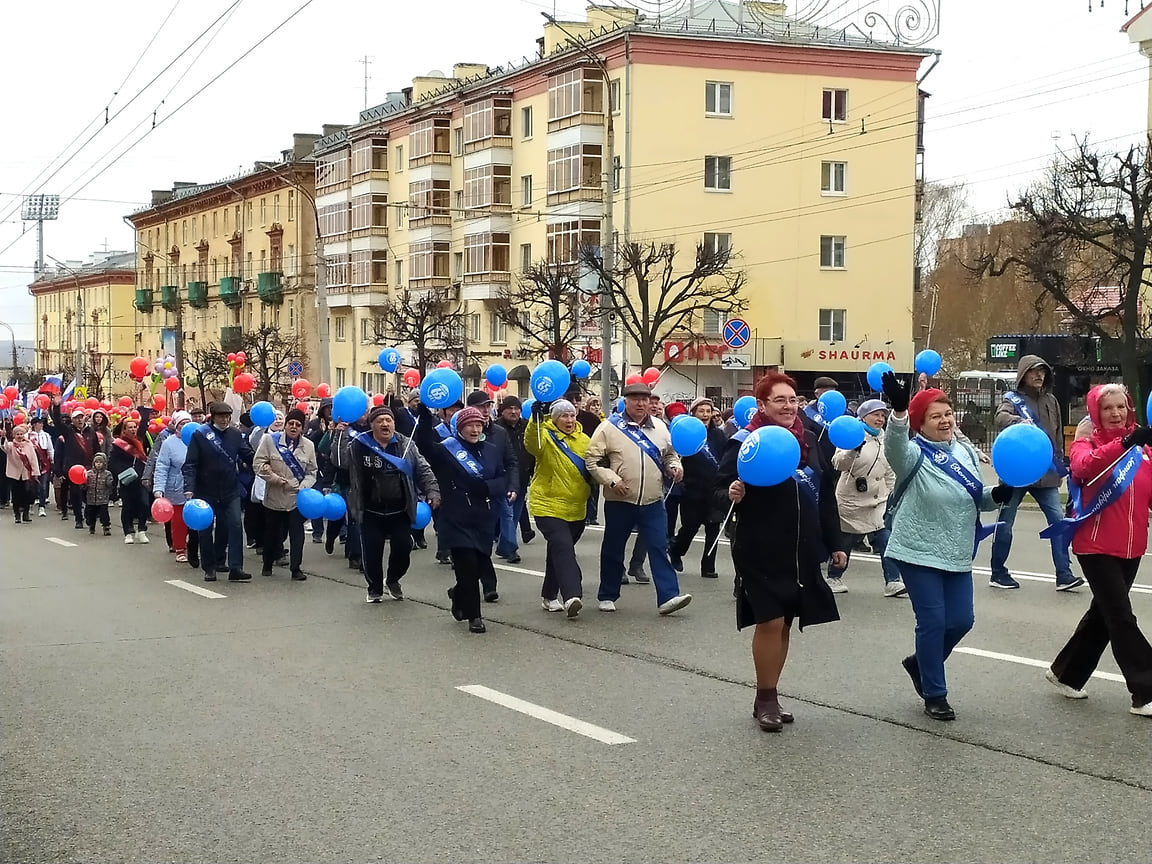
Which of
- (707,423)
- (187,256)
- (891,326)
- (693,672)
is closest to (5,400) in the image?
(707,423)

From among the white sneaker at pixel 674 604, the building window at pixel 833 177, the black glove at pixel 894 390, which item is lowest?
the white sneaker at pixel 674 604

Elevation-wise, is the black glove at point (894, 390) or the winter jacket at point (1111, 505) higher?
the black glove at point (894, 390)

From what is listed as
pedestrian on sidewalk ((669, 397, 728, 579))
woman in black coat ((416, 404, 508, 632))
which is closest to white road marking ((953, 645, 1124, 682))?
woman in black coat ((416, 404, 508, 632))

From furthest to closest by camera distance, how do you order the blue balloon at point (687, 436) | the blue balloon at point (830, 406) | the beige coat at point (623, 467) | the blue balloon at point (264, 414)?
the blue balloon at point (264, 414) < the blue balloon at point (830, 406) < the blue balloon at point (687, 436) < the beige coat at point (623, 467)

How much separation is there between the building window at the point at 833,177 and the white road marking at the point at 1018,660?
151ft

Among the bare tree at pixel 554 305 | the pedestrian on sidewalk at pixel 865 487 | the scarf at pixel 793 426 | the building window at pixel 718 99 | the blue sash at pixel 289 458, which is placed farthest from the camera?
the building window at pixel 718 99

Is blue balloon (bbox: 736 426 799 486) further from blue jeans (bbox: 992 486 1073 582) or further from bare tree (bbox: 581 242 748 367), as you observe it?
bare tree (bbox: 581 242 748 367)

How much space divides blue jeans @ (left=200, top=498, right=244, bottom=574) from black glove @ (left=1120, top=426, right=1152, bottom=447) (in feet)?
30.2

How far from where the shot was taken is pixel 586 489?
11477mm

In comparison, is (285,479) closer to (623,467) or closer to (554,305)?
(623,467)

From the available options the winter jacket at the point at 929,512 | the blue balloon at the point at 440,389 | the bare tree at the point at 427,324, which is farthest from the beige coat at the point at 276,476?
A: the bare tree at the point at 427,324

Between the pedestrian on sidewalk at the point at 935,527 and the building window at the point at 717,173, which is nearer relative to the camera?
the pedestrian on sidewalk at the point at 935,527

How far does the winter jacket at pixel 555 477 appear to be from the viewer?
37.1 feet

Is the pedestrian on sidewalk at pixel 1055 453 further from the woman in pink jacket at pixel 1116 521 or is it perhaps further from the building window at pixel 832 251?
the building window at pixel 832 251
